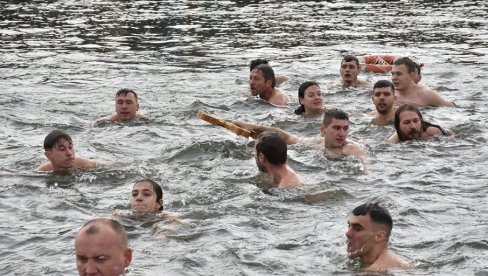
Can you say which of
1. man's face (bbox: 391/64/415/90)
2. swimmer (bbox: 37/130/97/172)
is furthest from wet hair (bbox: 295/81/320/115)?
swimmer (bbox: 37/130/97/172)

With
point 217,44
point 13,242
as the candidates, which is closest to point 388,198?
point 13,242

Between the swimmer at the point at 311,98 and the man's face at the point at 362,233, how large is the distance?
7.79 meters

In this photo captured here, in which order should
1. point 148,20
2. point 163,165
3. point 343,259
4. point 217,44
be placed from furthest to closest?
1. point 148,20
2. point 217,44
3. point 163,165
4. point 343,259

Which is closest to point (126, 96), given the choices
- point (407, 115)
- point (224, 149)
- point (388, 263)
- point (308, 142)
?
point (224, 149)

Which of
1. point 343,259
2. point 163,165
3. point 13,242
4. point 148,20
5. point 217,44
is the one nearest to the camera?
point 343,259

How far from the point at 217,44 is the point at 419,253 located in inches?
667

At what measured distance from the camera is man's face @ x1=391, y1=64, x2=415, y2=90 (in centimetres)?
1777

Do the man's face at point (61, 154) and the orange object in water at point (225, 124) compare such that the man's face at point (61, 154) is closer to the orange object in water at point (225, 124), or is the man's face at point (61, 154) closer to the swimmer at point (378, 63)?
the orange object in water at point (225, 124)

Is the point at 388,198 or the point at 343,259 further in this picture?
the point at 388,198

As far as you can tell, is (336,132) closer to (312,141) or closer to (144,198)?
(312,141)

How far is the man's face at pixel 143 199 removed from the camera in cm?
1106

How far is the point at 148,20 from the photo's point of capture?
31422 mm

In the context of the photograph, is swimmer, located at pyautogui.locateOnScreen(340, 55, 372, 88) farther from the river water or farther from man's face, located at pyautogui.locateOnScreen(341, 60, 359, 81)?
the river water

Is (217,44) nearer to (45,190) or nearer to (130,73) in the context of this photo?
(130,73)
